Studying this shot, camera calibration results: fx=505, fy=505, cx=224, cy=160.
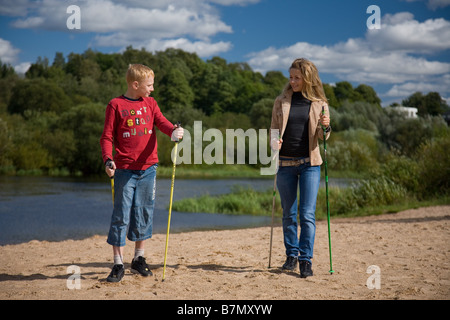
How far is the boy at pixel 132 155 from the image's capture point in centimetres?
459

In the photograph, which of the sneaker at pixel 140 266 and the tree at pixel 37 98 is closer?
the sneaker at pixel 140 266

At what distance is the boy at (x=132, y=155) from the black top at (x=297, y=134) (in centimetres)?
107

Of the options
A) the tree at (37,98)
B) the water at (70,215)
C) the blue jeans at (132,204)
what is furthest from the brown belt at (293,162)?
the tree at (37,98)

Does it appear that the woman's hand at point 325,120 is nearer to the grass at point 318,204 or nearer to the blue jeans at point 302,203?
the blue jeans at point 302,203

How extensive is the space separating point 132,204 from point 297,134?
173 cm

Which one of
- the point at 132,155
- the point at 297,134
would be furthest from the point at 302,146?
the point at 132,155

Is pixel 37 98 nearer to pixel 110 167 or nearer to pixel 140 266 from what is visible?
pixel 140 266

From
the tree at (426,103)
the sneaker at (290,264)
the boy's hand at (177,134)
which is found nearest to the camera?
the boy's hand at (177,134)

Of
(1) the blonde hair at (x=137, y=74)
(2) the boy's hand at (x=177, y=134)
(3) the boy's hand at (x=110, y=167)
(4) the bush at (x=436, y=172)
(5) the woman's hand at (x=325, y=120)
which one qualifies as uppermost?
(1) the blonde hair at (x=137, y=74)

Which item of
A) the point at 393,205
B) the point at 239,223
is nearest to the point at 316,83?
the point at 239,223

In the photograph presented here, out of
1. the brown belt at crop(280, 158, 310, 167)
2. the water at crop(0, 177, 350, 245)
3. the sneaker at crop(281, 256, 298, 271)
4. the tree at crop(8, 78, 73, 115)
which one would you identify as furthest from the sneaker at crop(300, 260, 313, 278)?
the tree at crop(8, 78, 73, 115)

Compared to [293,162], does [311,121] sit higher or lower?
higher

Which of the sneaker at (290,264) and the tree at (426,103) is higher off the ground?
the tree at (426,103)

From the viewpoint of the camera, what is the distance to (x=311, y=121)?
4941 millimetres
